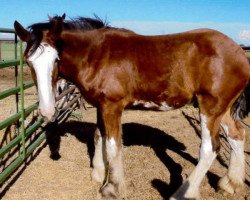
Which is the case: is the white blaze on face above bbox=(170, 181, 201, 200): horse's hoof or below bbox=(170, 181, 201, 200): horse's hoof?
above

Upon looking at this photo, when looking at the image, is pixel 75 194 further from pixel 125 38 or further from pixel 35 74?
pixel 125 38

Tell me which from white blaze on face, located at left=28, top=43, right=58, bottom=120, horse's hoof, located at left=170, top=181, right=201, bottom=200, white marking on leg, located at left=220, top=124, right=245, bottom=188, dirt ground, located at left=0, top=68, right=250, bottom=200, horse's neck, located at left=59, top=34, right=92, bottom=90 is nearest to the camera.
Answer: white blaze on face, located at left=28, top=43, right=58, bottom=120

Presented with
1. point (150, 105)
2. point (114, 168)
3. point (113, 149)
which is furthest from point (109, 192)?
A: point (150, 105)

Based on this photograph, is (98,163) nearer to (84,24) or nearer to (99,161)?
(99,161)

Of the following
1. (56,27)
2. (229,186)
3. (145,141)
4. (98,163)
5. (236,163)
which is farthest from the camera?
(145,141)

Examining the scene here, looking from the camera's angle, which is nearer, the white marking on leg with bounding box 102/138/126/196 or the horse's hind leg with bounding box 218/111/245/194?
the white marking on leg with bounding box 102/138/126/196

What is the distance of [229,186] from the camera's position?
14.8 ft

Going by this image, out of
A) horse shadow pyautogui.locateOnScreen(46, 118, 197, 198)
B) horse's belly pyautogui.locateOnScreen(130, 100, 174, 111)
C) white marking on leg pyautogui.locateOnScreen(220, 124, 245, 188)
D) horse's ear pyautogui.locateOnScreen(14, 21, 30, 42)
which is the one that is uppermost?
Answer: horse's ear pyautogui.locateOnScreen(14, 21, 30, 42)

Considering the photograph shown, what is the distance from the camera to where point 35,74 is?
3.84m

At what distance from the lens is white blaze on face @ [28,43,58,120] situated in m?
3.77

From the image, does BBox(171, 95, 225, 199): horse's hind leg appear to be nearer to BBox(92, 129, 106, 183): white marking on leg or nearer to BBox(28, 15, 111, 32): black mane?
BBox(92, 129, 106, 183): white marking on leg

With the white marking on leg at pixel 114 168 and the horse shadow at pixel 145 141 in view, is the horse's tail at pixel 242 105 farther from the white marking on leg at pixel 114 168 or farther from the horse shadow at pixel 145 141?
the white marking on leg at pixel 114 168

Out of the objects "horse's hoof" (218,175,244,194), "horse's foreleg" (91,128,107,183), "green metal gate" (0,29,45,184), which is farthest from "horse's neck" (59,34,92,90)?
"horse's hoof" (218,175,244,194)

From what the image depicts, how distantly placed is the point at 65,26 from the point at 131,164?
2253 mm
